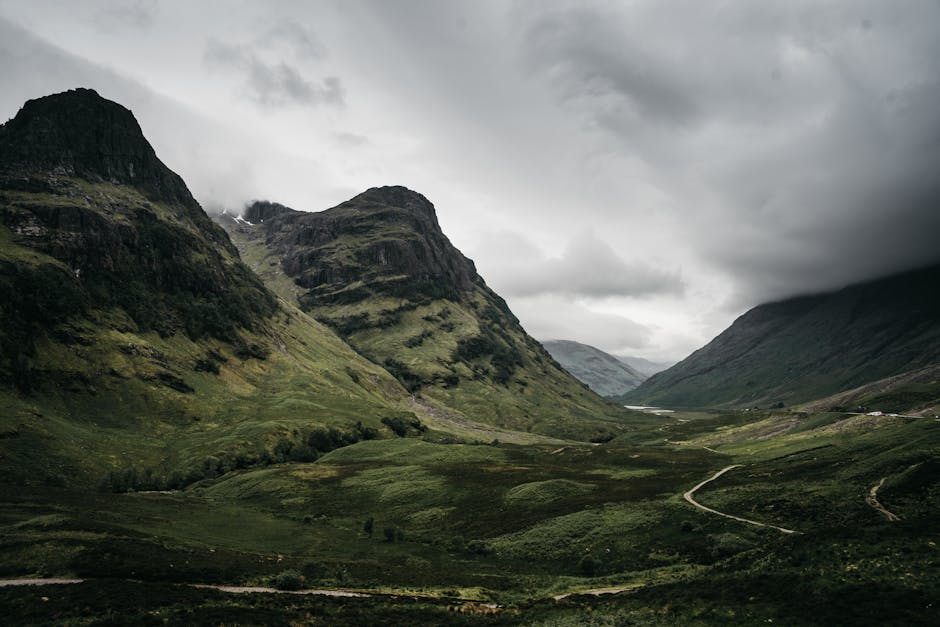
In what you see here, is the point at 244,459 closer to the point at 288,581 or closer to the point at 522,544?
the point at 522,544

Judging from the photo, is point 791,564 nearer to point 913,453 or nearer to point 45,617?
point 913,453

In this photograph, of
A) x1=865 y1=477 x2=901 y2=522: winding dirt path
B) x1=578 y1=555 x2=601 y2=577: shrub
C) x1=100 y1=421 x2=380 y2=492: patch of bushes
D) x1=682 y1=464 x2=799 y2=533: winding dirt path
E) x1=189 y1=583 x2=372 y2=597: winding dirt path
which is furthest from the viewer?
x1=100 y1=421 x2=380 y2=492: patch of bushes

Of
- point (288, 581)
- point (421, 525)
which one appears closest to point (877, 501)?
point (288, 581)

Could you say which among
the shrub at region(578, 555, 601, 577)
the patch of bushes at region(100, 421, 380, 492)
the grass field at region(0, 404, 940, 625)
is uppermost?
the patch of bushes at region(100, 421, 380, 492)

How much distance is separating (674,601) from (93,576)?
50618 mm

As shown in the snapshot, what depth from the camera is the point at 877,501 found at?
2212 inches

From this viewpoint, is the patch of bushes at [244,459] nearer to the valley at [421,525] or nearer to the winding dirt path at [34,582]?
the valley at [421,525]

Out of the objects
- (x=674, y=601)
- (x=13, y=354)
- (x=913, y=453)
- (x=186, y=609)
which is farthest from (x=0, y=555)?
(x=13, y=354)

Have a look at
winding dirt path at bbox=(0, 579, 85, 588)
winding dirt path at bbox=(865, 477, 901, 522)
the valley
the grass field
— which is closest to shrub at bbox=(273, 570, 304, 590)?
the valley

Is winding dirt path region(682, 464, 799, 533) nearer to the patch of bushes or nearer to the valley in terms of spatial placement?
the valley

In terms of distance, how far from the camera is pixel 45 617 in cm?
3238

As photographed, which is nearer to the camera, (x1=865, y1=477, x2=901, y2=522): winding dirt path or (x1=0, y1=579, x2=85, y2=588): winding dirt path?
(x1=0, y1=579, x2=85, y2=588): winding dirt path

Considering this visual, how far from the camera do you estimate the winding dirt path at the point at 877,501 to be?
50.6 m

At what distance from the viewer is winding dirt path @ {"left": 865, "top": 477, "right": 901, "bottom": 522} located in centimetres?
5064
